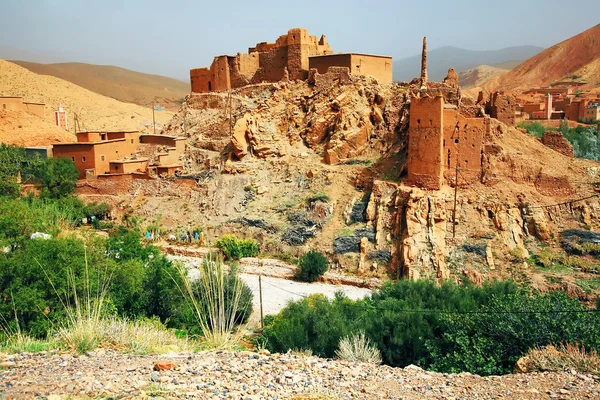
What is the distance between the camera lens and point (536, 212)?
61.6 feet

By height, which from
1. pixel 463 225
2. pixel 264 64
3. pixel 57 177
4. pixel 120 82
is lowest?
pixel 463 225

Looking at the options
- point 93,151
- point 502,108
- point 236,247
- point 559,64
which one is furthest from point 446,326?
point 559,64

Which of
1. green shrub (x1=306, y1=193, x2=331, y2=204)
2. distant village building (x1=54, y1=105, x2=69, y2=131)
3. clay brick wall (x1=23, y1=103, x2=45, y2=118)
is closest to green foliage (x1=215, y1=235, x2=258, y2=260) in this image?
green shrub (x1=306, y1=193, x2=331, y2=204)

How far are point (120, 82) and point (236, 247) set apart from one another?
277 ft

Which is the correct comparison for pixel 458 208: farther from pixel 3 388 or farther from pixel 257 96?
pixel 3 388

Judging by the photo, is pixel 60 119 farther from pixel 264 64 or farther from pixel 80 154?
pixel 264 64

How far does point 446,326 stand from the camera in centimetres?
1098

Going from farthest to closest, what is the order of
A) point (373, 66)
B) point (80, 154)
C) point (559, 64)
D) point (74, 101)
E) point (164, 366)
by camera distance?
point (559, 64), point (74, 101), point (80, 154), point (373, 66), point (164, 366)

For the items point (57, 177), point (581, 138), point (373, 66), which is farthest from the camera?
point (581, 138)

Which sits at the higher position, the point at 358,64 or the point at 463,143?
the point at 358,64

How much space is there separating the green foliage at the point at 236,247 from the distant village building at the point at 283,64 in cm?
889

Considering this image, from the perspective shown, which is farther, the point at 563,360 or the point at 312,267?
the point at 312,267

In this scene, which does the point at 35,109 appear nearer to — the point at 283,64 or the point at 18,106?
the point at 18,106

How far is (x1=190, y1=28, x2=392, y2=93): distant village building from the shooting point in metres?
24.5
